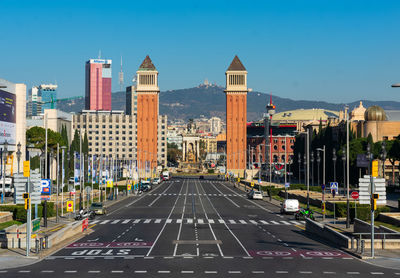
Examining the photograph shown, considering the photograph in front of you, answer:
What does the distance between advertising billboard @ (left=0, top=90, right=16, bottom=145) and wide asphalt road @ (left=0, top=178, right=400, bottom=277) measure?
70723mm

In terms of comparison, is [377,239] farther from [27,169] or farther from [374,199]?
[27,169]

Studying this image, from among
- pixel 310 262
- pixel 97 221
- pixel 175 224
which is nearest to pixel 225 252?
pixel 310 262

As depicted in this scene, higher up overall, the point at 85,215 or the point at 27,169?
the point at 27,169

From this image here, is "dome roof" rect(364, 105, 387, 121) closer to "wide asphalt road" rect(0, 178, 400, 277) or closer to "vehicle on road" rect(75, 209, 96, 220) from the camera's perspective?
"wide asphalt road" rect(0, 178, 400, 277)

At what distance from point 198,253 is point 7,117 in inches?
3864

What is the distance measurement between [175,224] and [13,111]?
84.3 metres

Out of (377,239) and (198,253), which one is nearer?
(198,253)

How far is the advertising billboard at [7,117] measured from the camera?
123 m

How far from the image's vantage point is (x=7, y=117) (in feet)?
415

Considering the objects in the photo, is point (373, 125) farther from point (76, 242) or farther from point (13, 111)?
point (76, 242)

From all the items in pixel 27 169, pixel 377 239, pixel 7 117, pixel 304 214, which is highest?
pixel 7 117

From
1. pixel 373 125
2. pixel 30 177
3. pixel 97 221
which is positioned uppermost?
pixel 373 125

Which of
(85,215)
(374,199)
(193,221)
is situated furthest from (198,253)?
(85,215)

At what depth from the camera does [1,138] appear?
12244 cm
